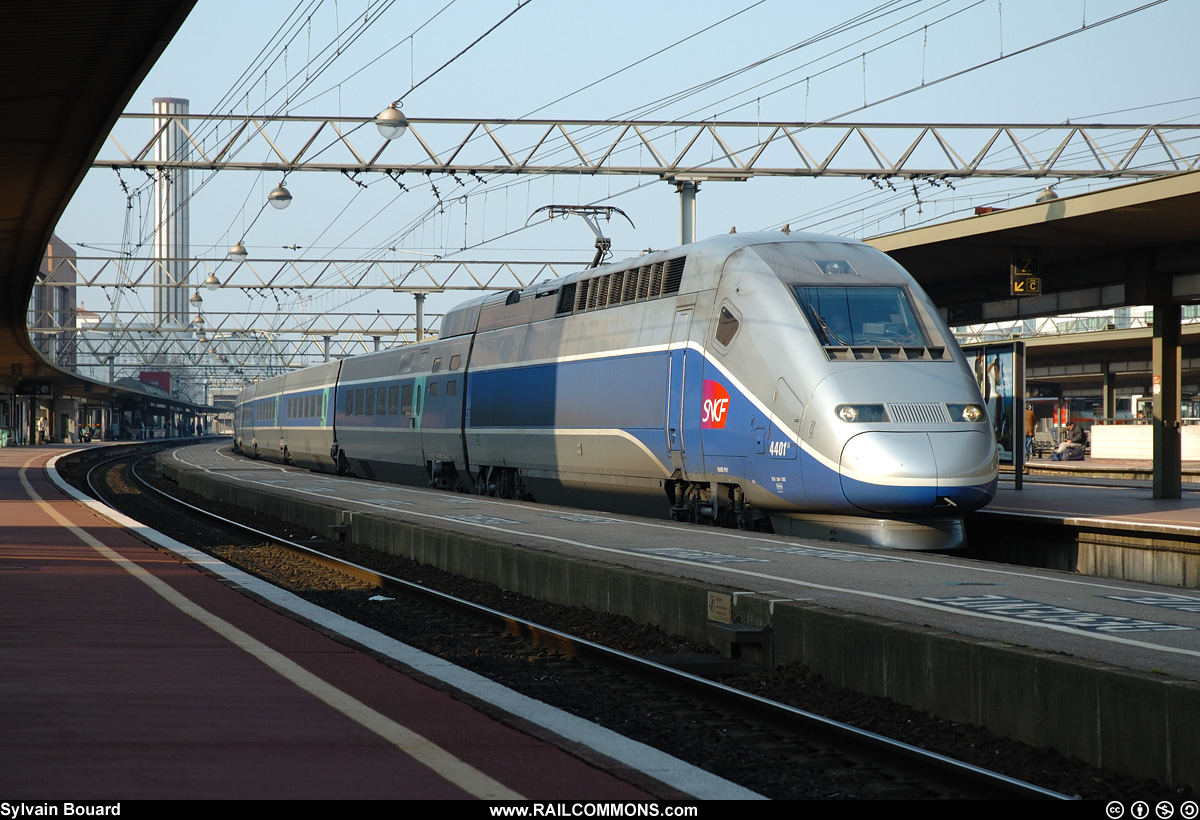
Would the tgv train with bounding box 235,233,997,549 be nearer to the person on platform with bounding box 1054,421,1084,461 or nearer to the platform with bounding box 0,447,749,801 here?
the platform with bounding box 0,447,749,801

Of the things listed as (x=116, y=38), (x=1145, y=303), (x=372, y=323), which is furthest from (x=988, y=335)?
(x=116, y=38)

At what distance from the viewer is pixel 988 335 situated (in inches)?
2574

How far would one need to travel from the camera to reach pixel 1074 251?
783 inches

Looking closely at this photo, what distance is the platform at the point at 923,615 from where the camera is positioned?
230 inches

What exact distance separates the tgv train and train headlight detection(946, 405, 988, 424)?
16 millimetres

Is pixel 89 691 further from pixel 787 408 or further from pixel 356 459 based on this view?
pixel 356 459

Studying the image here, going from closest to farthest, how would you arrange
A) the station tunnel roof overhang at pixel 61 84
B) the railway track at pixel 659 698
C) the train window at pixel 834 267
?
the railway track at pixel 659 698 < the station tunnel roof overhang at pixel 61 84 < the train window at pixel 834 267

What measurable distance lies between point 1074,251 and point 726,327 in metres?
8.27

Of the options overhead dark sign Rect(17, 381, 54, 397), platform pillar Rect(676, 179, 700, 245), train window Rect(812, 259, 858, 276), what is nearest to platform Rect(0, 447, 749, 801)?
train window Rect(812, 259, 858, 276)

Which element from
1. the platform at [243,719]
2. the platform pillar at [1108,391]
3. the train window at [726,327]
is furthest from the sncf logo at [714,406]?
the platform pillar at [1108,391]

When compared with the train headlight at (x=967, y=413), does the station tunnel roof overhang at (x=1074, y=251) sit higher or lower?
higher

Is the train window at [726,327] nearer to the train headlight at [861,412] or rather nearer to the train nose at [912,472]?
the train headlight at [861,412]

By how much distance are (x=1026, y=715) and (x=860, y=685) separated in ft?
4.69

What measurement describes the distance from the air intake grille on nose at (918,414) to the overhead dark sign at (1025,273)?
734 cm
